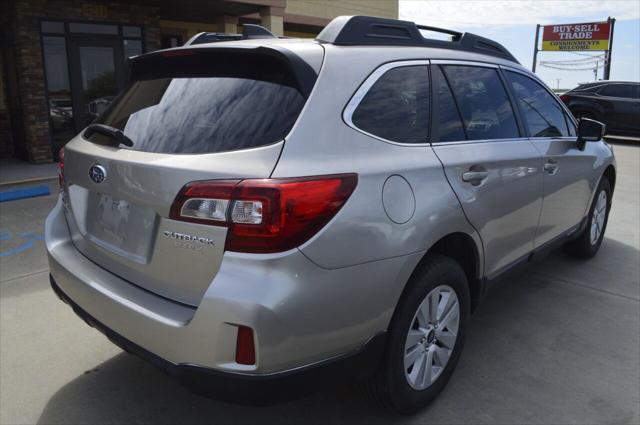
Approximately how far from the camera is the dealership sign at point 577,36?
125 ft

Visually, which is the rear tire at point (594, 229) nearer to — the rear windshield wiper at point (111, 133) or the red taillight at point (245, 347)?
the red taillight at point (245, 347)

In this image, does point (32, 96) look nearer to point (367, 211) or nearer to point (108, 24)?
point (108, 24)

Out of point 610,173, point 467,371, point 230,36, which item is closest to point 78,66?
point 230,36

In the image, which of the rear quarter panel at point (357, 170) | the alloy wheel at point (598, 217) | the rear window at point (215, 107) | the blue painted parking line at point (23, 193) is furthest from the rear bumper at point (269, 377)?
the blue painted parking line at point (23, 193)

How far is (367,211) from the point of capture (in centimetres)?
210

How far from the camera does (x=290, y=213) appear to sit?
1918 mm

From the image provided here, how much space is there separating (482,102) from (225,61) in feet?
5.16

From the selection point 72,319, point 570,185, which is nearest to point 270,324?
point 72,319

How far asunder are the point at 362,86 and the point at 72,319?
8.54 ft

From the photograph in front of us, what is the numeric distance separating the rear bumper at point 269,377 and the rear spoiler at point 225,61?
105 cm

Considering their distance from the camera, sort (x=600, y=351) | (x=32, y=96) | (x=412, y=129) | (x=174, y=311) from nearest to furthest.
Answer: (x=174, y=311), (x=412, y=129), (x=600, y=351), (x=32, y=96)

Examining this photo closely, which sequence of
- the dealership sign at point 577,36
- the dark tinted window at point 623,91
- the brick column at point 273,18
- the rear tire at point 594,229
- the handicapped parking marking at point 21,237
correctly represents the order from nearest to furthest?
1. the rear tire at point 594,229
2. the handicapped parking marking at point 21,237
3. the brick column at point 273,18
4. the dark tinted window at point 623,91
5. the dealership sign at point 577,36

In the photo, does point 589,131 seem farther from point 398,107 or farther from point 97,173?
point 97,173

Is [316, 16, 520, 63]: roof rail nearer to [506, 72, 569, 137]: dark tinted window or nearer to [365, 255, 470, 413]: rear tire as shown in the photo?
[506, 72, 569, 137]: dark tinted window
